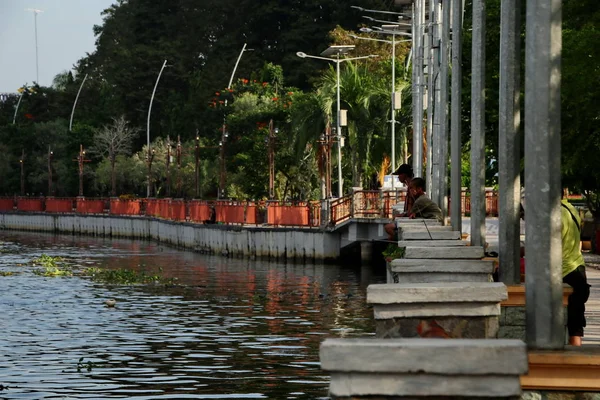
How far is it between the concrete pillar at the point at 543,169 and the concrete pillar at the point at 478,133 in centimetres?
918

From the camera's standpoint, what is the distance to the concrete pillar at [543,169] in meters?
9.67

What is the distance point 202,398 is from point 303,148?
171 ft

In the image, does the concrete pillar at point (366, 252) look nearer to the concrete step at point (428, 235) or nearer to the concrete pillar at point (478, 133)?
the concrete step at point (428, 235)

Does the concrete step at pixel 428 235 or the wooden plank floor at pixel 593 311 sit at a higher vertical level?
the concrete step at pixel 428 235

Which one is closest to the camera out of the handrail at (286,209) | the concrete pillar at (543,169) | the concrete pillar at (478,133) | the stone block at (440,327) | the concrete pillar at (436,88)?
the stone block at (440,327)

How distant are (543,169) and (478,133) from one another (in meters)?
10.1

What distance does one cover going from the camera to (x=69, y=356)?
2567 centimetres

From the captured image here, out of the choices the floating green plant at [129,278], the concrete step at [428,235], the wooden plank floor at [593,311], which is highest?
the concrete step at [428,235]

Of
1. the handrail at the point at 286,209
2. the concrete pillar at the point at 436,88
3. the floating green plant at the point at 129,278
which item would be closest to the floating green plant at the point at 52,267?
the floating green plant at the point at 129,278

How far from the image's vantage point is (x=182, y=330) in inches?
1212

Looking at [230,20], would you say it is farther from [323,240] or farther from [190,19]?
[323,240]

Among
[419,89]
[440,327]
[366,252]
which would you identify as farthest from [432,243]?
[366,252]

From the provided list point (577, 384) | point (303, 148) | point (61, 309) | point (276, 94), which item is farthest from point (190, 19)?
point (577, 384)

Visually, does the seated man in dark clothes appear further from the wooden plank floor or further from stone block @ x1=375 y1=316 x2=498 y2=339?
stone block @ x1=375 y1=316 x2=498 y2=339
